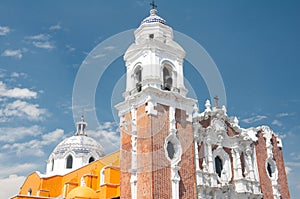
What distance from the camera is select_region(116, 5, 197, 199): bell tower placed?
19.5m

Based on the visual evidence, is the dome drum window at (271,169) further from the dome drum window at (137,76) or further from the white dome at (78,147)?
the white dome at (78,147)

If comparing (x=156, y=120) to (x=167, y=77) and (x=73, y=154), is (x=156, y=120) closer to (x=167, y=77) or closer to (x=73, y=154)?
(x=167, y=77)

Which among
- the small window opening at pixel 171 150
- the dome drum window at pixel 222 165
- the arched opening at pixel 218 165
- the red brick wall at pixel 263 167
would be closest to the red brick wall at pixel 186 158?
the small window opening at pixel 171 150

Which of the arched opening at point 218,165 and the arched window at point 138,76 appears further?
the arched opening at point 218,165

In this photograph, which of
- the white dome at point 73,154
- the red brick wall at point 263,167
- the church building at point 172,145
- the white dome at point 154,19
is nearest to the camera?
the church building at point 172,145

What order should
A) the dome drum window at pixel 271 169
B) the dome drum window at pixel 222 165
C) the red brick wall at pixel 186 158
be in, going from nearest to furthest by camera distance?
1. the red brick wall at pixel 186 158
2. the dome drum window at pixel 222 165
3. the dome drum window at pixel 271 169

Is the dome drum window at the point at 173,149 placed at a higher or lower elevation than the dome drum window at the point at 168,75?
lower

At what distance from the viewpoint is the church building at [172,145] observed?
19828 mm

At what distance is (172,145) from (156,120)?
1732 mm

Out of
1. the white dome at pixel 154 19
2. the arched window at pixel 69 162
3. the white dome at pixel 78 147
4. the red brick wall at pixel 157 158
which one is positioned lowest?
the red brick wall at pixel 157 158

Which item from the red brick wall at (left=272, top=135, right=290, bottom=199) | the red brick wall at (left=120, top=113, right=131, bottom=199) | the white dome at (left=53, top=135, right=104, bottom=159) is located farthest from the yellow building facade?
the red brick wall at (left=272, top=135, right=290, bottom=199)

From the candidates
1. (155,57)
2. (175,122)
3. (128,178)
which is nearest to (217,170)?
(175,122)

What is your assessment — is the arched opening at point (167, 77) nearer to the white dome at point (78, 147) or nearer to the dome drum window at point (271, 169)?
the dome drum window at point (271, 169)

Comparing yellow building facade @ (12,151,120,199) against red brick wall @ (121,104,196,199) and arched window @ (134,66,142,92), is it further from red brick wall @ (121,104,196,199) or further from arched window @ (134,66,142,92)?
arched window @ (134,66,142,92)
